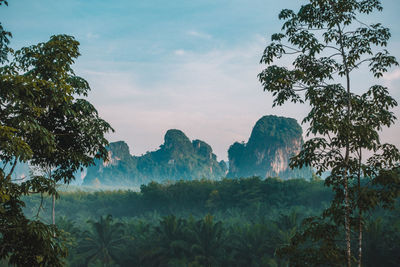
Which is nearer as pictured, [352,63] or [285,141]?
[352,63]

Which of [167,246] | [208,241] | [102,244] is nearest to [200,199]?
[102,244]

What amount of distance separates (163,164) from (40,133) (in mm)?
133618

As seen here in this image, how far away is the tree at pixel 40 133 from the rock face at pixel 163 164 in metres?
122

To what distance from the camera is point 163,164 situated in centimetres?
13700

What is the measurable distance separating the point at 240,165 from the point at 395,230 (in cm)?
9317

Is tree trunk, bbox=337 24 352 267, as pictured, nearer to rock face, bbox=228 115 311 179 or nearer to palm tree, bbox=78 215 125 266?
palm tree, bbox=78 215 125 266

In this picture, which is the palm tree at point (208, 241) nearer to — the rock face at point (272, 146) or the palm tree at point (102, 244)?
the palm tree at point (102, 244)

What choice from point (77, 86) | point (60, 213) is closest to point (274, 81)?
point (77, 86)

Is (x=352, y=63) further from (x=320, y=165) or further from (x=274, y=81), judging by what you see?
(x=320, y=165)

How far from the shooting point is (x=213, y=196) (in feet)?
113

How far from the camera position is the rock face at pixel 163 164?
133 meters

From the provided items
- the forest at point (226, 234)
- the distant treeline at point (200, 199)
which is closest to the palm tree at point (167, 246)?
the forest at point (226, 234)

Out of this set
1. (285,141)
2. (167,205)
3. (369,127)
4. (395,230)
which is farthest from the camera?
(285,141)

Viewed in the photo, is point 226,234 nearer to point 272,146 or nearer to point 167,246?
point 167,246
